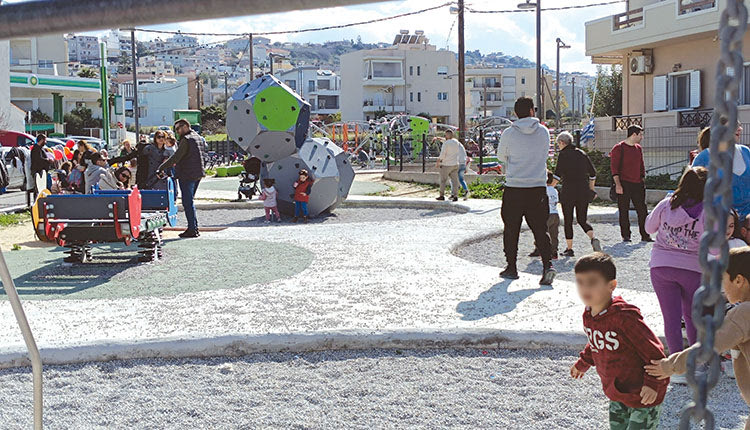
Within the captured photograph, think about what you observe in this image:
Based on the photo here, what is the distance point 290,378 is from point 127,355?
135cm

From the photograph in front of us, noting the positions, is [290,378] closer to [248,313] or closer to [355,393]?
[355,393]

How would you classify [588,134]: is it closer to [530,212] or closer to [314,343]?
[530,212]

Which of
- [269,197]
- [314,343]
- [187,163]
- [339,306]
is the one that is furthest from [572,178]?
[269,197]

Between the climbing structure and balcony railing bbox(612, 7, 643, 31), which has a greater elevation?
balcony railing bbox(612, 7, 643, 31)

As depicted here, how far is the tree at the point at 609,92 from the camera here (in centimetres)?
5380

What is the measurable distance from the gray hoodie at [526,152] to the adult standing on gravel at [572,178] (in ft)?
7.51

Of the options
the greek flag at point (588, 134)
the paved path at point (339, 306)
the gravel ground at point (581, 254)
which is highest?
the greek flag at point (588, 134)

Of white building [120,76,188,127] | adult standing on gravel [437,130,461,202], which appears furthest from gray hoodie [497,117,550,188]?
white building [120,76,188,127]

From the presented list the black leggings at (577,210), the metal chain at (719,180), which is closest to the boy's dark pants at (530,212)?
the black leggings at (577,210)

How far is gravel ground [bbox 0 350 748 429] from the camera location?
4.90 meters

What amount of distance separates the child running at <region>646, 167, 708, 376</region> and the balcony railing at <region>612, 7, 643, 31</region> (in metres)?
24.9

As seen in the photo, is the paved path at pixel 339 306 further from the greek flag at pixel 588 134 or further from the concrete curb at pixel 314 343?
the greek flag at pixel 588 134

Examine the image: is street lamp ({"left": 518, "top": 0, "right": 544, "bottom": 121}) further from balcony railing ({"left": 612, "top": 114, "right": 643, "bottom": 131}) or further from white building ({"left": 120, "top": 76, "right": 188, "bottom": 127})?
white building ({"left": 120, "top": 76, "right": 188, "bottom": 127})

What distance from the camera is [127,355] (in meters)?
6.26
